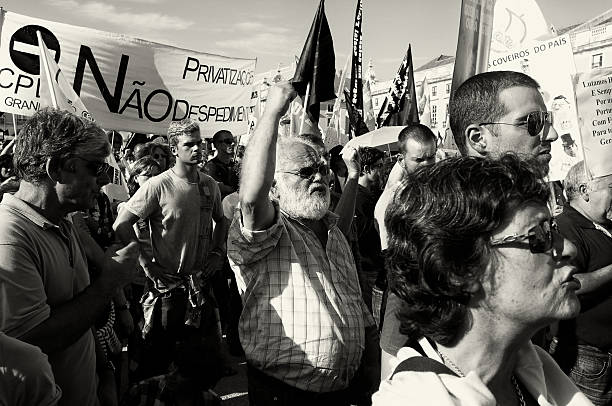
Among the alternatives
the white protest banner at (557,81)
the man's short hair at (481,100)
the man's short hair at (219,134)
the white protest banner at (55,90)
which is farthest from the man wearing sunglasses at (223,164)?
the man's short hair at (481,100)

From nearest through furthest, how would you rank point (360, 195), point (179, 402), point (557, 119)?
point (179, 402) < point (557, 119) < point (360, 195)

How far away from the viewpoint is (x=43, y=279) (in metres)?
2.26

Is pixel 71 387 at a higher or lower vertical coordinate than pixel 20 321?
lower

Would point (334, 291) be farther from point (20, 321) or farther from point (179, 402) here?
point (20, 321)

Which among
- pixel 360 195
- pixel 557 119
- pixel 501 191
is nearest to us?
pixel 501 191

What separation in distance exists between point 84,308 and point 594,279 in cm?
262

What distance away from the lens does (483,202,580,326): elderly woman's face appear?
1.59 metres

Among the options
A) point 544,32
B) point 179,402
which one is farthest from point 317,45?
point 179,402

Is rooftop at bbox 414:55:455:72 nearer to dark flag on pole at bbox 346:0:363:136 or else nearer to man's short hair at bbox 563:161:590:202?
dark flag on pole at bbox 346:0:363:136

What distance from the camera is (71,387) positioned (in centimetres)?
234

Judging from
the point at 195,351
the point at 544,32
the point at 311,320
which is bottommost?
the point at 195,351

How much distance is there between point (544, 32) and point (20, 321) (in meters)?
3.35

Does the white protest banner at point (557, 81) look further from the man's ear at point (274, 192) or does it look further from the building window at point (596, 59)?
the building window at point (596, 59)

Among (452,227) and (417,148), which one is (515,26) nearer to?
(417,148)
